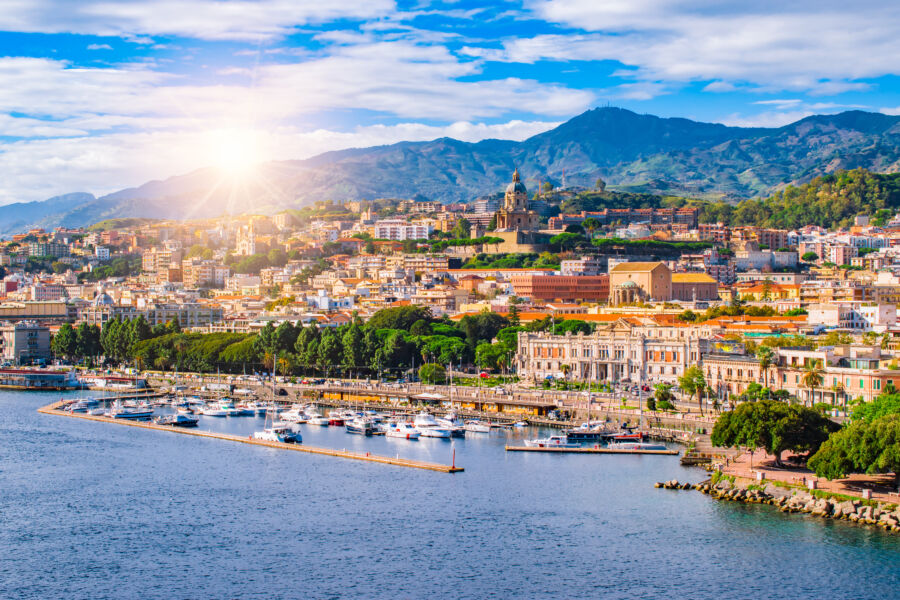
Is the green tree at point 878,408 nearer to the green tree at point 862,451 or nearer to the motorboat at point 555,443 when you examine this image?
the green tree at point 862,451

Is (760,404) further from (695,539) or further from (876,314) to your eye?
(876,314)

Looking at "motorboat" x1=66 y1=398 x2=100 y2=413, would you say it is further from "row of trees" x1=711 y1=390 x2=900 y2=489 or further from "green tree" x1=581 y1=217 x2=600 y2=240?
"green tree" x1=581 y1=217 x2=600 y2=240

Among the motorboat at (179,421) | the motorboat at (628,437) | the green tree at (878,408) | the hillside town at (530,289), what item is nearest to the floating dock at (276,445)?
the motorboat at (179,421)

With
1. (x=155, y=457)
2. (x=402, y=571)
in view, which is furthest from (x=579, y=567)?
(x=155, y=457)

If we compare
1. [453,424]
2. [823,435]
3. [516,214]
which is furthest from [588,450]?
[516,214]

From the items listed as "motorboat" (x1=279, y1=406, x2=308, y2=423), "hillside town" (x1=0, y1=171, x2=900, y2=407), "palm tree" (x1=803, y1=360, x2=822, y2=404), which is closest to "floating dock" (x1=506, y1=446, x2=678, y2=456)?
"hillside town" (x1=0, y1=171, x2=900, y2=407)

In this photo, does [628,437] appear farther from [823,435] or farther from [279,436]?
[279,436]
